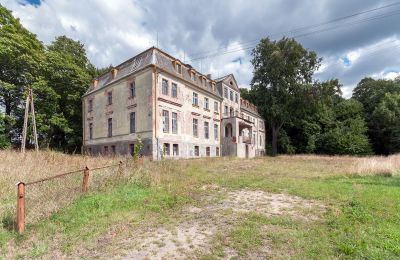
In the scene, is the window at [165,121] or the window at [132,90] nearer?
the window at [165,121]

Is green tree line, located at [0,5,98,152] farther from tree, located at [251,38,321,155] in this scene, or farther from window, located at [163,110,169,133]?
tree, located at [251,38,321,155]

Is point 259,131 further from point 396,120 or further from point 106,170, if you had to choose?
point 106,170

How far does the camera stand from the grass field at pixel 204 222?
13.2 feet

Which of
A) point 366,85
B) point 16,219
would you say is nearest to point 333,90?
point 366,85

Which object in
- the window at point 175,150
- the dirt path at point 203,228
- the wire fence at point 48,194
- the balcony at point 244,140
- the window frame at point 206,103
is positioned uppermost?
the window frame at point 206,103

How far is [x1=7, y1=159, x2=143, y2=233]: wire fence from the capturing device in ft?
15.6

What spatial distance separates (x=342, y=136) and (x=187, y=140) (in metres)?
29.2

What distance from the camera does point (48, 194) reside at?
6.27 meters

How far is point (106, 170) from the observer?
8984 mm

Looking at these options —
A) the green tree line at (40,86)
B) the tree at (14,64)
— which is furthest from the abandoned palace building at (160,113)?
the tree at (14,64)

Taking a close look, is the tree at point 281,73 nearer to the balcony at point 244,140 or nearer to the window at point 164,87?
the balcony at point 244,140

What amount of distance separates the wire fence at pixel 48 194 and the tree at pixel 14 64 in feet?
69.3

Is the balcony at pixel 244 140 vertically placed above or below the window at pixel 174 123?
below

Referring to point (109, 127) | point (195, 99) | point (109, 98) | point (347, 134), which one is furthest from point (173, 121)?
point (347, 134)
